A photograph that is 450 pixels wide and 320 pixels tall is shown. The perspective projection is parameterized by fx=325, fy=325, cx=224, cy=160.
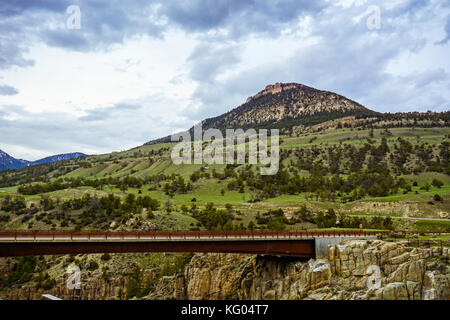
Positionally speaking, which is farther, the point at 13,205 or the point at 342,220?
the point at 13,205

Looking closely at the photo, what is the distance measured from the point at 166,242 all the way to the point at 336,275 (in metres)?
22.3

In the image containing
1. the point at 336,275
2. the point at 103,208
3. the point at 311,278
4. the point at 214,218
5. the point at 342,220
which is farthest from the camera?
the point at 103,208

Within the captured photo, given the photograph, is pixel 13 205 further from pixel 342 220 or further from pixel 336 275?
pixel 336 275

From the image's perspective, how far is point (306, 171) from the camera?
15988 cm

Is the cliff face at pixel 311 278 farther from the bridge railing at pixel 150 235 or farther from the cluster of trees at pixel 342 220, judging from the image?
the cluster of trees at pixel 342 220

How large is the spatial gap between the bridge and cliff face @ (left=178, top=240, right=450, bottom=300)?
2720 millimetres

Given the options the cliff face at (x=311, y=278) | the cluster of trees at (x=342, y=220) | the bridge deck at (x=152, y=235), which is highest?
the bridge deck at (x=152, y=235)

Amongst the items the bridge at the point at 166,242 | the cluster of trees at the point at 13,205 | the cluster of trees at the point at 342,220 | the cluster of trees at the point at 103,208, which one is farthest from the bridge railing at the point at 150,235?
the cluster of trees at the point at 13,205

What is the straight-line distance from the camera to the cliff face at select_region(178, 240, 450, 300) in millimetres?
32781

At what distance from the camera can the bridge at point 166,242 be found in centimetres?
3559

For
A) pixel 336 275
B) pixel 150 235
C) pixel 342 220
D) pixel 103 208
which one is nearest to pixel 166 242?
pixel 150 235

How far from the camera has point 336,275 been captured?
42.0 m

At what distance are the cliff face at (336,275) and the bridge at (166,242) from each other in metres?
2.72

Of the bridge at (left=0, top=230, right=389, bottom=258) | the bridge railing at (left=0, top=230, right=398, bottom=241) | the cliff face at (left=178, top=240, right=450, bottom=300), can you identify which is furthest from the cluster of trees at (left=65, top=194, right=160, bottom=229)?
the bridge railing at (left=0, top=230, right=398, bottom=241)
